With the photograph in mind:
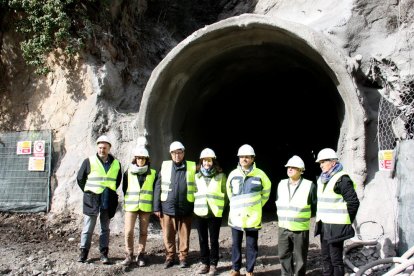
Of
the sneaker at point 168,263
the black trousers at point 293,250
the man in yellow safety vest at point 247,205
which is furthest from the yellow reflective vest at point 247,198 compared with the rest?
the sneaker at point 168,263

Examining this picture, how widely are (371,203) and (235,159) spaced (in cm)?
628

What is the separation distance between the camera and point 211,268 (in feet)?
18.8

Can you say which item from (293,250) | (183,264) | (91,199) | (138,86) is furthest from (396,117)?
(138,86)

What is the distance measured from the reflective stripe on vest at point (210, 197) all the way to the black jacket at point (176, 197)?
0.20 metres

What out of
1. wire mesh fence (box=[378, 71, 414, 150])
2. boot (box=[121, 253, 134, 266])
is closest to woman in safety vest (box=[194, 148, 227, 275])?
boot (box=[121, 253, 134, 266])

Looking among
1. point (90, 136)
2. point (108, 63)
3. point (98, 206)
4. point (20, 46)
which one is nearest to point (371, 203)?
point (98, 206)

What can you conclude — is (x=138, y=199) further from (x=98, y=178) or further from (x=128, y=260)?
(x=128, y=260)

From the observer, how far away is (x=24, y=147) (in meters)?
8.50

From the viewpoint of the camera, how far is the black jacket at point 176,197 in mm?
5910

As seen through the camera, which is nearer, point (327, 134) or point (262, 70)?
point (262, 70)

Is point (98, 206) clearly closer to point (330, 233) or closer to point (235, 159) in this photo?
point (330, 233)

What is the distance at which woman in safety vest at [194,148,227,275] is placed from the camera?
5.67 metres

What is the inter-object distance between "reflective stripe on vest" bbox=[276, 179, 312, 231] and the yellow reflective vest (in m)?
0.29

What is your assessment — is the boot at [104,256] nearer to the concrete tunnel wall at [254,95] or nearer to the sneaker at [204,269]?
the sneaker at [204,269]
